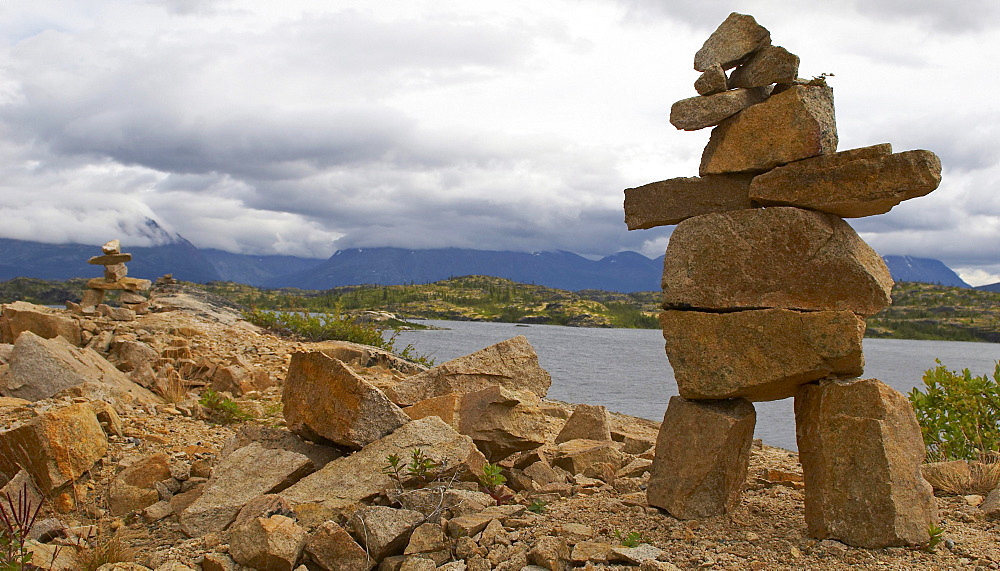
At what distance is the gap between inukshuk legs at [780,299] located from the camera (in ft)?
21.6

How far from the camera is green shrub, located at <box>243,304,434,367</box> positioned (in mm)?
22312

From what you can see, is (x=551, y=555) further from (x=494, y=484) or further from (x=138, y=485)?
(x=138, y=485)

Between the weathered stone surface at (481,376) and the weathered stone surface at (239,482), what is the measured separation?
9.09ft

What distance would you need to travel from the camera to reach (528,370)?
10.9m

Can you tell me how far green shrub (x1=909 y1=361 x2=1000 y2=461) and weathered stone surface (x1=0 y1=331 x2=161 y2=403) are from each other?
12.1 m

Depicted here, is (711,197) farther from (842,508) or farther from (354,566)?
(354,566)

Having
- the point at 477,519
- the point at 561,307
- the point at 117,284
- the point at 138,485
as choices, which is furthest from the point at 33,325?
the point at 561,307

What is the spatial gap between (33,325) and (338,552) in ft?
39.7

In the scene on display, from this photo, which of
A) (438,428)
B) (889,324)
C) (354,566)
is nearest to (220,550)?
(354,566)

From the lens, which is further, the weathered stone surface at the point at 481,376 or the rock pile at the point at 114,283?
the rock pile at the point at 114,283

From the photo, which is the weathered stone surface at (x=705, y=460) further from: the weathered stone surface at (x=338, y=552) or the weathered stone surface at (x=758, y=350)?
the weathered stone surface at (x=338, y=552)

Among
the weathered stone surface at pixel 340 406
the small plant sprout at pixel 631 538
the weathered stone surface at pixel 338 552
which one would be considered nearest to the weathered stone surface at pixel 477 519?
the weathered stone surface at pixel 338 552

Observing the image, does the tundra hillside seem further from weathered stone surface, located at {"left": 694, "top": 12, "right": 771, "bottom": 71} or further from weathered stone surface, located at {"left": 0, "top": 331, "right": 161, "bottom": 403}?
weathered stone surface, located at {"left": 694, "top": 12, "right": 771, "bottom": 71}

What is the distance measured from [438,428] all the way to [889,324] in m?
77.9
